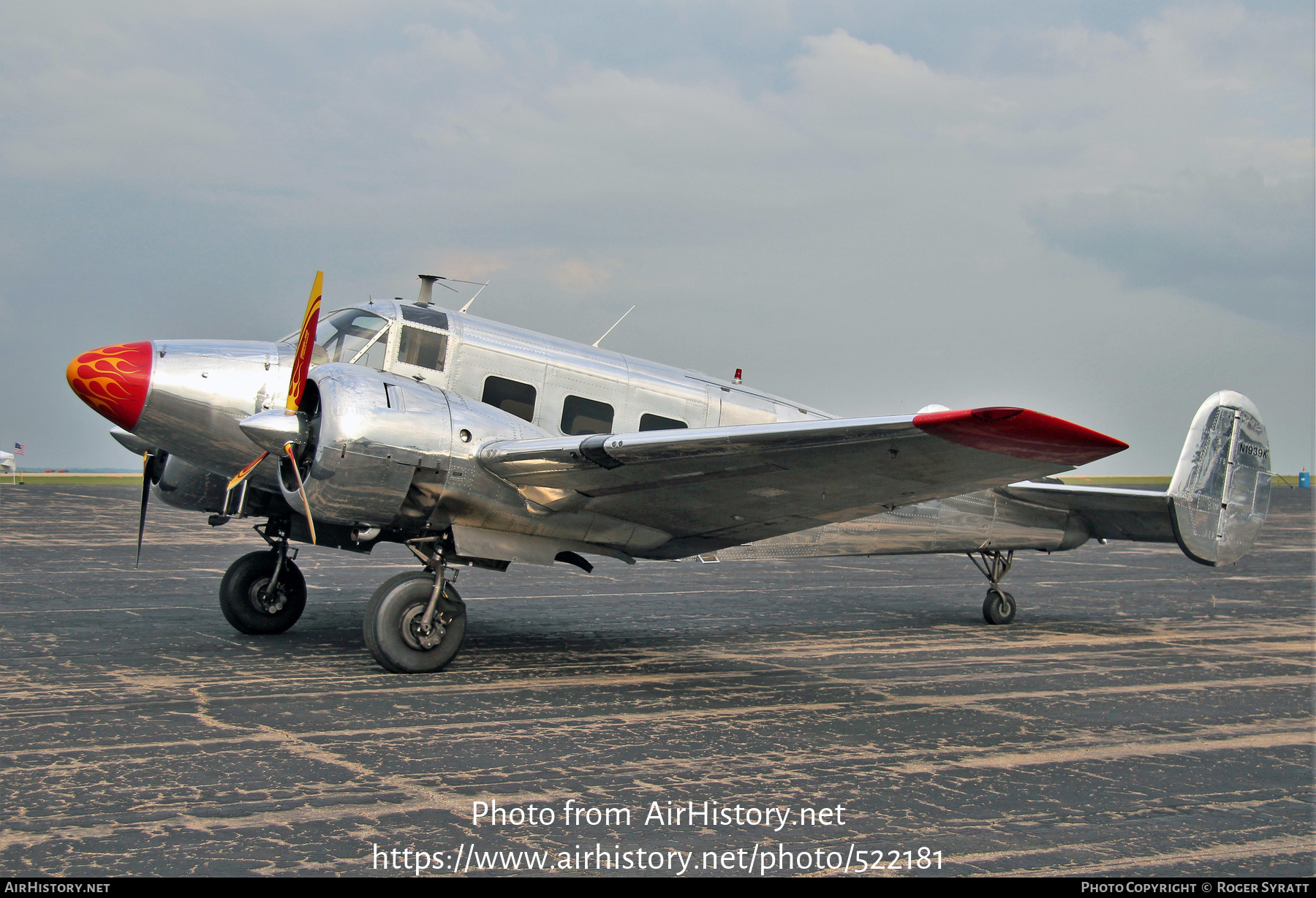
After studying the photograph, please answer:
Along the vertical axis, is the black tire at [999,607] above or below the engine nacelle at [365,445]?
below

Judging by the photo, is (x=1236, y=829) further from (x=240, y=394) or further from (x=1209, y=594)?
(x=1209, y=594)

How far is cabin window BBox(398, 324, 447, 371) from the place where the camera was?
8.59 meters

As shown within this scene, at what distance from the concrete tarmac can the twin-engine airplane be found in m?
1.01

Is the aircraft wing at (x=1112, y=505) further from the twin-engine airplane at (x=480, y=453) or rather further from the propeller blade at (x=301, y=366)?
the propeller blade at (x=301, y=366)

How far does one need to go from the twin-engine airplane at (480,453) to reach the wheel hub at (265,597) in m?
0.02

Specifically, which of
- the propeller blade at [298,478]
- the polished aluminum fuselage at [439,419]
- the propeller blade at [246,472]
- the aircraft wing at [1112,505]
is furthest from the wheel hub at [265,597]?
the aircraft wing at [1112,505]

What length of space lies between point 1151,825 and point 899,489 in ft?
10.0

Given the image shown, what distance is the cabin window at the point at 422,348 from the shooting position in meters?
8.59

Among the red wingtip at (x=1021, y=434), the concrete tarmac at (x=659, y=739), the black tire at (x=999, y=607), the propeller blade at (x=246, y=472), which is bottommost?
the concrete tarmac at (x=659, y=739)

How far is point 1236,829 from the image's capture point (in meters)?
4.60

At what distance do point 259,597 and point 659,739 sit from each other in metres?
5.39

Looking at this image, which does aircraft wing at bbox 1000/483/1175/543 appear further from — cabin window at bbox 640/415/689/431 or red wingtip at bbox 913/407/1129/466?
red wingtip at bbox 913/407/1129/466

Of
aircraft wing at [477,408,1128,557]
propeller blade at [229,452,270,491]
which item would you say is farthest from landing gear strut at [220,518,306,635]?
aircraft wing at [477,408,1128,557]

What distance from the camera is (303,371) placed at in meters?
7.46
